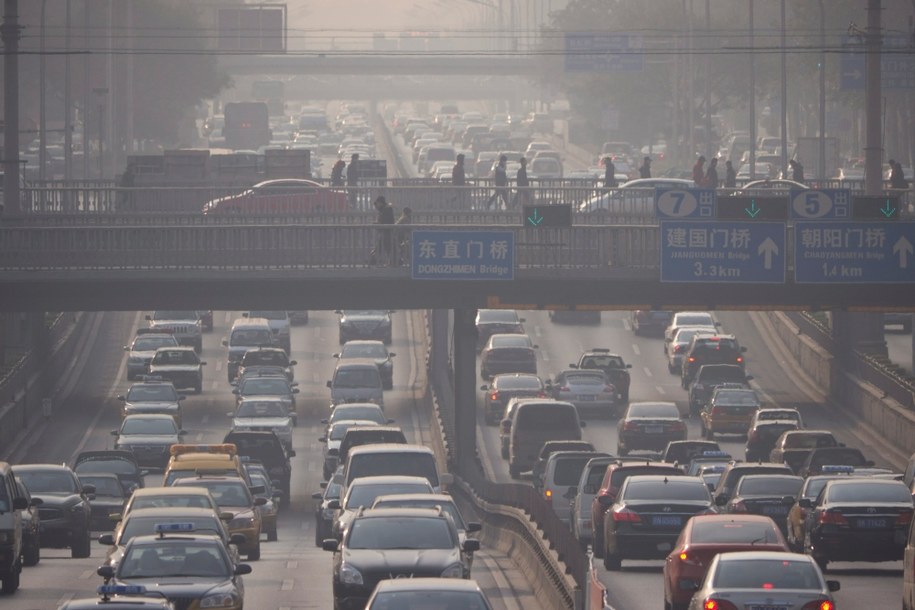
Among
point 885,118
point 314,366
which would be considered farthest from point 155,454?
point 885,118

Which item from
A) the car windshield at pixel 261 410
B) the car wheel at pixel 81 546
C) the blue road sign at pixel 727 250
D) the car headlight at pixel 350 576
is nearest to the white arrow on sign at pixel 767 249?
the blue road sign at pixel 727 250

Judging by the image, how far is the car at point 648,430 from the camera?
5312 centimetres

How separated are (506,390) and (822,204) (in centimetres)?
1179

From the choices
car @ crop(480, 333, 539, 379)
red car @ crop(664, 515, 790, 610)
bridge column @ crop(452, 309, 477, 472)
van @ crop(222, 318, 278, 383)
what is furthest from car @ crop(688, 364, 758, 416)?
red car @ crop(664, 515, 790, 610)

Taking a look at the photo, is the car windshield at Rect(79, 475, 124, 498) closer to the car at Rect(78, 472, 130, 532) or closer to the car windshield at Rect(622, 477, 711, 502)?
the car at Rect(78, 472, 130, 532)

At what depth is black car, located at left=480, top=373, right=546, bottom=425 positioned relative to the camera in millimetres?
60719

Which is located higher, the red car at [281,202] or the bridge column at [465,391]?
the red car at [281,202]

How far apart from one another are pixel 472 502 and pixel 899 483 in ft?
53.4

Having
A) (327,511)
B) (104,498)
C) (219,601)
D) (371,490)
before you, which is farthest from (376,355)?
(219,601)

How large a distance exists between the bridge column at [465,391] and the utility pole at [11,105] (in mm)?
11393

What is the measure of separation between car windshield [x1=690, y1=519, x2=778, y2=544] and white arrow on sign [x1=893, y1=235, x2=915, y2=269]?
2461 centimetres

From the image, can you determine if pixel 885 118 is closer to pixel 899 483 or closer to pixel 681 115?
pixel 681 115

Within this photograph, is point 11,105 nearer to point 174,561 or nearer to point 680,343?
point 680,343

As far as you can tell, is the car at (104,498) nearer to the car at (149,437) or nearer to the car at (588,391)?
the car at (149,437)
